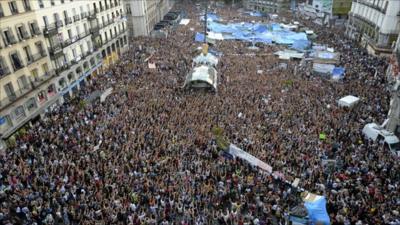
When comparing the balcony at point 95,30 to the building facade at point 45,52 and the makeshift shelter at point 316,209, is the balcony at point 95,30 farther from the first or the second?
the makeshift shelter at point 316,209

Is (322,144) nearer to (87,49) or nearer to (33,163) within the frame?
(33,163)

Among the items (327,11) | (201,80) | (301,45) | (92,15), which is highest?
(92,15)

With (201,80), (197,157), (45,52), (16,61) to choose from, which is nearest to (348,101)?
(201,80)

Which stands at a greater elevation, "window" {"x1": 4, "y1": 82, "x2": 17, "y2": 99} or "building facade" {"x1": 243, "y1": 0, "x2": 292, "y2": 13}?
"window" {"x1": 4, "y1": 82, "x2": 17, "y2": 99}

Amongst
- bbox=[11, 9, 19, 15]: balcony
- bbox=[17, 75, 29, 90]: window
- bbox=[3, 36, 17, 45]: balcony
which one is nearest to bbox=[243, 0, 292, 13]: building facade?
bbox=[11, 9, 19, 15]: balcony

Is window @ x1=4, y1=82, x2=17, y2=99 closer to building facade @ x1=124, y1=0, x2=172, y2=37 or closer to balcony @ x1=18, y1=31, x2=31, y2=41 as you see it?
balcony @ x1=18, y1=31, x2=31, y2=41

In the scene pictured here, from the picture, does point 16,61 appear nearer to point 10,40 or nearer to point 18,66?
point 18,66
